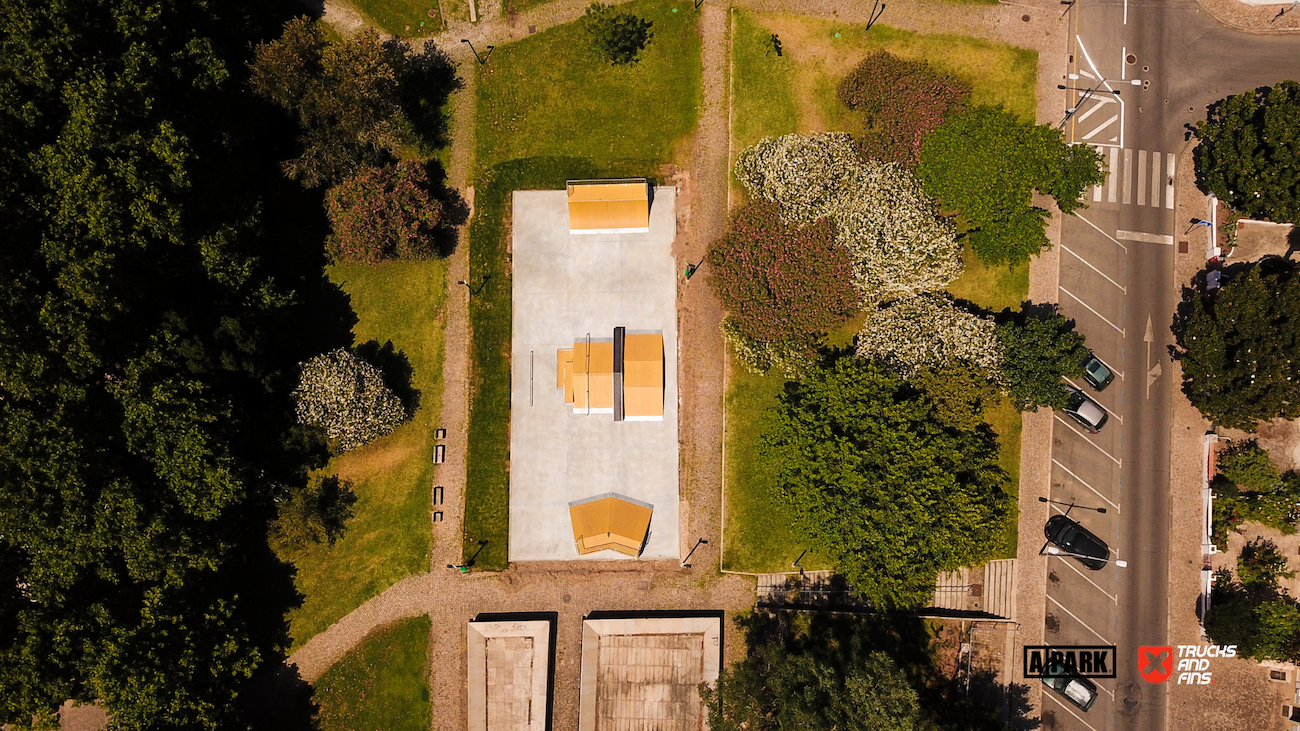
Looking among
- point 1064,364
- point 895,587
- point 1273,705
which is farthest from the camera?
point 1273,705

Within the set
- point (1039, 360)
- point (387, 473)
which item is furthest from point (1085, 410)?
point (387, 473)

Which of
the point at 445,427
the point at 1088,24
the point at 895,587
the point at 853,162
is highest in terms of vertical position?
the point at 1088,24

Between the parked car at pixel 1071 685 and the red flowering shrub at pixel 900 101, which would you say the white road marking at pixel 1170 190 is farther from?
the parked car at pixel 1071 685

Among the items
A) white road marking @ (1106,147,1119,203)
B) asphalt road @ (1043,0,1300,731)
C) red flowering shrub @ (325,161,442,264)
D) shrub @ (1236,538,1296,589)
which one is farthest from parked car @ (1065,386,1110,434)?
red flowering shrub @ (325,161,442,264)

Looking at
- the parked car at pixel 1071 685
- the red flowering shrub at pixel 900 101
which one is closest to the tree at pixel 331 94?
the red flowering shrub at pixel 900 101

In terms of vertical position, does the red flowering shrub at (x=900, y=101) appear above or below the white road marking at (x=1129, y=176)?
above

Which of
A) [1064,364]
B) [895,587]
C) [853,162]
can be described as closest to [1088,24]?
[853,162]

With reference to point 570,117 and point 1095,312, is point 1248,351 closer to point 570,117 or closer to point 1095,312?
point 1095,312

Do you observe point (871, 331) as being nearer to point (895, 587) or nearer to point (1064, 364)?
point (1064, 364)
